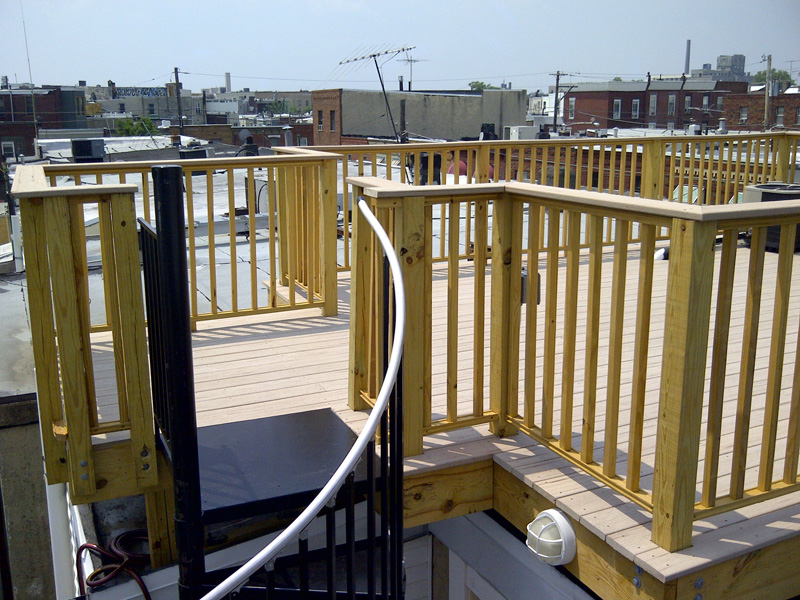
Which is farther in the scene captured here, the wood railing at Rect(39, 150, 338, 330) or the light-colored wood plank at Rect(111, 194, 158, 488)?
the wood railing at Rect(39, 150, 338, 330)

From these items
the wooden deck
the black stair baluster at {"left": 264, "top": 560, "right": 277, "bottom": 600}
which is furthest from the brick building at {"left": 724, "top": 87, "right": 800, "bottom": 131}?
the black stair baluster at {"left": 264, "top": 560, "right": 277, "bottom": 600}

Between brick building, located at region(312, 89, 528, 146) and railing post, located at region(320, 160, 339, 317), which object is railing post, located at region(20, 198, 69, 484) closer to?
railing post, located at region(320, 160, 339, 317)

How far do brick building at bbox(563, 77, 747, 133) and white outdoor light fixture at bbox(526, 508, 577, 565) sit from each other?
162 ft

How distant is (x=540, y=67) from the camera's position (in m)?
130

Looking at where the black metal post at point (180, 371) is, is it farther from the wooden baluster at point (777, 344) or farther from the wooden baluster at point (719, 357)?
the wooden baluster at point (777, 344)

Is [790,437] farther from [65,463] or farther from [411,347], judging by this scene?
[65,463]

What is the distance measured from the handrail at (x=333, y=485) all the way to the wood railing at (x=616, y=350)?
0.51 meters

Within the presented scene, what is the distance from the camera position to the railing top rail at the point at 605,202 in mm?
2199

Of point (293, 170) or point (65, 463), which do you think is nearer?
point (65, 463)

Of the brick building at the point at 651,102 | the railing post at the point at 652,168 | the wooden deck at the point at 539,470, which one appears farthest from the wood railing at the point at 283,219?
the brick building at the point at 651,102

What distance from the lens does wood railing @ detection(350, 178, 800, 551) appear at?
2.28 meters

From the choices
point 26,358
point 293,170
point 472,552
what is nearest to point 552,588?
point 472,552

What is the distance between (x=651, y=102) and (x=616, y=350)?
2066 inches

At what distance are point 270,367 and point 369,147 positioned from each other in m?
2.20
